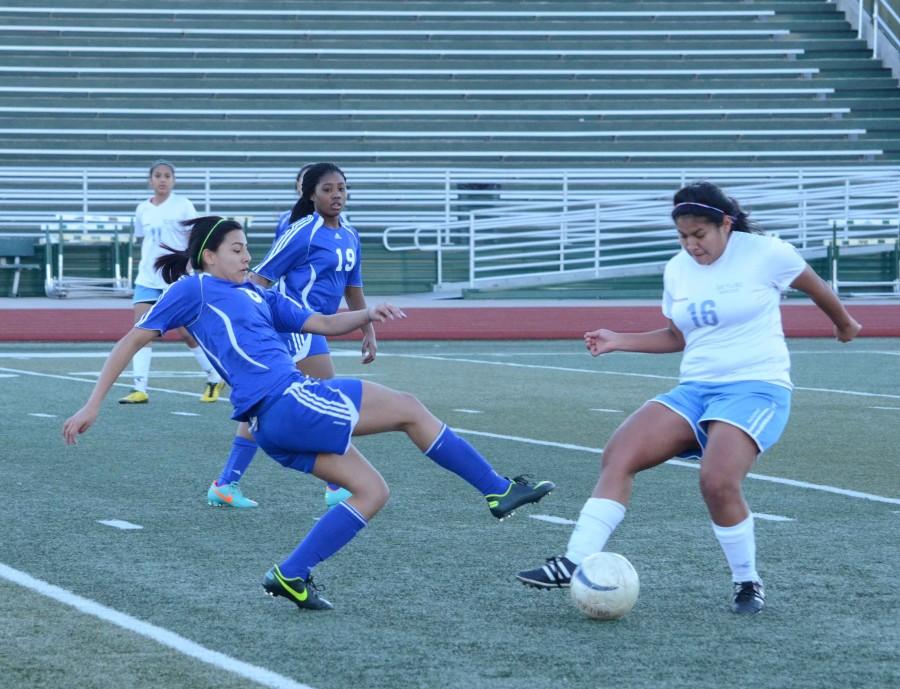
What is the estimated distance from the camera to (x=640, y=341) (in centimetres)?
584

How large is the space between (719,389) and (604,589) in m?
0.87

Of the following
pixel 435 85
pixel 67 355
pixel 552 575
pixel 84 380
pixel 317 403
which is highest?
pixel 435 85

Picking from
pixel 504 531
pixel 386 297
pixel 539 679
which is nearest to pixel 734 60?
pixel 386 297

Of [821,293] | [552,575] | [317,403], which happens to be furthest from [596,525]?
[821,293]

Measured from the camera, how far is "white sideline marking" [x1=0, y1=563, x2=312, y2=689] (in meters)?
4.37

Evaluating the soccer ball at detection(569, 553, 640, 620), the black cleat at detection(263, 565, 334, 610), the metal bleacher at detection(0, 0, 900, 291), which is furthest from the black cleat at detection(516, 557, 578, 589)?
the metal bleacher at detection(0, 0, 900, 291)

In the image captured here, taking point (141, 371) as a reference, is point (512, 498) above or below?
above

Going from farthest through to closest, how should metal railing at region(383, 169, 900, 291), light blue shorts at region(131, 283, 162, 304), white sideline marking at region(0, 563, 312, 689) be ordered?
metal railing at region(383, 169, 900, 291)
light blue shorts at region(131, 283, 162, 304)
white sideline marking at region(0, 563, 312, 689)

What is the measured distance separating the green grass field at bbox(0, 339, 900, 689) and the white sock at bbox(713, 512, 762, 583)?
0.13 metres

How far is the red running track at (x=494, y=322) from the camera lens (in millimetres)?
20094

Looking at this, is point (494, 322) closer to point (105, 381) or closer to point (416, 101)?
point (416, 101)

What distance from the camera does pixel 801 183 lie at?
25.2m

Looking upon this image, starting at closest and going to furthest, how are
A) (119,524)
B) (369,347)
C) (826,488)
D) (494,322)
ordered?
(119,524)
(826,488)
(369,347)
(494,322)

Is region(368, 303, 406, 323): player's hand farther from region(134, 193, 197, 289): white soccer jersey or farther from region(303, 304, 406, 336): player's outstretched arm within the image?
region(134, 193, 197, 289): white soccer jersey
